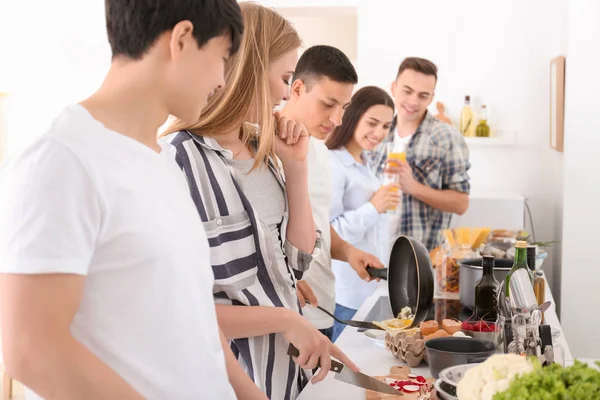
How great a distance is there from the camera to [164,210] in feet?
2.93

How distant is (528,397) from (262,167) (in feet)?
2.70

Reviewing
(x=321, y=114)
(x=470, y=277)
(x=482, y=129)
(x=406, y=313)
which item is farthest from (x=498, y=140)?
(x=406, y=313)

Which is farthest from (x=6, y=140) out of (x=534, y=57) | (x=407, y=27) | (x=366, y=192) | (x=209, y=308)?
(x=209, y=308)

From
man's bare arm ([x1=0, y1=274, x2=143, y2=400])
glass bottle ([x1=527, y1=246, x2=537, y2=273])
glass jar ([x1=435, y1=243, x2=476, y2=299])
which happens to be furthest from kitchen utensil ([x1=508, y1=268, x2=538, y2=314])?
man's bare arm ([x1=0, y1=274, x2=143, y2=400])

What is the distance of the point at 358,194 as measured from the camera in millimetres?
3203

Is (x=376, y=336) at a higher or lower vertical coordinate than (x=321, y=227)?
lower

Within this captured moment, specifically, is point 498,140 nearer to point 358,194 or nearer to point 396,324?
point 358,194

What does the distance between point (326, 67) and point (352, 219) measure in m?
0.84

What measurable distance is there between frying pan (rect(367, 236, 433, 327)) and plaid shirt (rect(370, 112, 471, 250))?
5.45 ft

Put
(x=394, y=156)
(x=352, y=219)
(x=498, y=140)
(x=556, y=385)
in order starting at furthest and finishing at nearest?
1. (x=498, y=140)
2. (x=394, y=156)
3. (x=352, y=219)
4. (x=556, y=385)

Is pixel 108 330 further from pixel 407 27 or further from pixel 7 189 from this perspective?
pixel 407 27

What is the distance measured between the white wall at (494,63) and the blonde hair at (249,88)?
369cm

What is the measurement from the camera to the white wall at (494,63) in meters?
4.96

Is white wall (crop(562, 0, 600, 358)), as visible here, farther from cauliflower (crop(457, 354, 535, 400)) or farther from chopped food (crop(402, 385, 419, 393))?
cauliflower (crop(457, 354, 535, 400))
